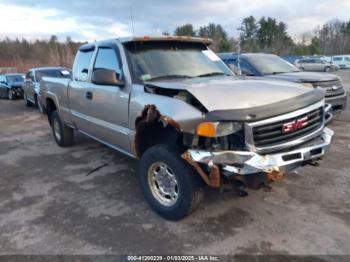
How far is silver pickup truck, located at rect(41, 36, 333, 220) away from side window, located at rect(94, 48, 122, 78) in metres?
0.01

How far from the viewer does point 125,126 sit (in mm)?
4020

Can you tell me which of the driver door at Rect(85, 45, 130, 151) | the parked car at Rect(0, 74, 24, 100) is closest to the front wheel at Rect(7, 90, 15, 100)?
the parked car at Rect(0, 74, 24, 100)

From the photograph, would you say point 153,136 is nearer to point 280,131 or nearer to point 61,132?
point 280,131

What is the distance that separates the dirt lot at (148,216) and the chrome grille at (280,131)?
96 centimetres

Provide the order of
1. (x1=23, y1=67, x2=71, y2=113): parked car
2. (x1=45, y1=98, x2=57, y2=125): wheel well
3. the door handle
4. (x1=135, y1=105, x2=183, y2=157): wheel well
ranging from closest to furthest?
(x1=135, y1=105, x2=183, y2=157): wheel well
the door handle
(x1=45, y1=98, x2=57, y2=125): wheel well
(x1=23, y1=67, x2=71, y2=113): parked car

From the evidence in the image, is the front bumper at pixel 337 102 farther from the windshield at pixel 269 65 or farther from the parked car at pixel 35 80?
the parked car at pixel 35 80

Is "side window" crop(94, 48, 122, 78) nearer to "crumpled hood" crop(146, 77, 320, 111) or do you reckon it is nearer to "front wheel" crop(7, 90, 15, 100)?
"crumpled hood" crop(146, 77, 320, 111)

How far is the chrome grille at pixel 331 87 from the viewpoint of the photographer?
7.41 metres

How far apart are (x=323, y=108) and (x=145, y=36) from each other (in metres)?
2.40

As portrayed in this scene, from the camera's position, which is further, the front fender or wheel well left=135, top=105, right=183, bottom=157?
wheel well left=135, top=105, right=183, bottom=157

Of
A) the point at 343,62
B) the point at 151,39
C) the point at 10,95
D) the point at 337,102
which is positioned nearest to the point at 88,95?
the point at 151,39

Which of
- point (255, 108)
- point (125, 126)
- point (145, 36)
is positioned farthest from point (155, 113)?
point (145, 36)

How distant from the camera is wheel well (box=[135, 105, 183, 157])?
3.40 metres

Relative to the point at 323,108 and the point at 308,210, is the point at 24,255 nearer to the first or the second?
the point at 308,210
